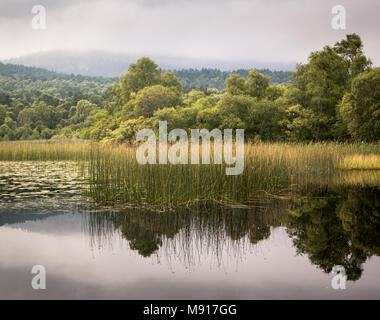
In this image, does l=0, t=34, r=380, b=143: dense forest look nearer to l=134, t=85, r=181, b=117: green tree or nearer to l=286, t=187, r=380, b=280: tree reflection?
l=134, t=85, r=181, b=117: green tree

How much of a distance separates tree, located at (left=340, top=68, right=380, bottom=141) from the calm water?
10.6 metres

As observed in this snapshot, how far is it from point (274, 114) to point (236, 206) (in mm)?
13851

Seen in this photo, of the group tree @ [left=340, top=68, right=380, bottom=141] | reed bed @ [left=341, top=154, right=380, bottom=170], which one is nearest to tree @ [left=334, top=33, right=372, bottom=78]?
tree @ [left=340, top=68, right=380, bottom=141]

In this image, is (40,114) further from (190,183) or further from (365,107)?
(190,183)

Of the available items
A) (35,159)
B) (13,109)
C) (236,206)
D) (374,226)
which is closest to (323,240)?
(374,226)

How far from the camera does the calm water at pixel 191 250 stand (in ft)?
11.2

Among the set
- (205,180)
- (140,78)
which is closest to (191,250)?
(205,180)

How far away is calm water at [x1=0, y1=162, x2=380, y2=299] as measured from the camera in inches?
134

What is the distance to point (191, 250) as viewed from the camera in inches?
166

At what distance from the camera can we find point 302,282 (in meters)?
3.50

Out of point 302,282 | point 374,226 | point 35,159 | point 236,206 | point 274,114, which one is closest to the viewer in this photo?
point 302,282

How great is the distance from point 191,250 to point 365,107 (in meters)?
14.7
